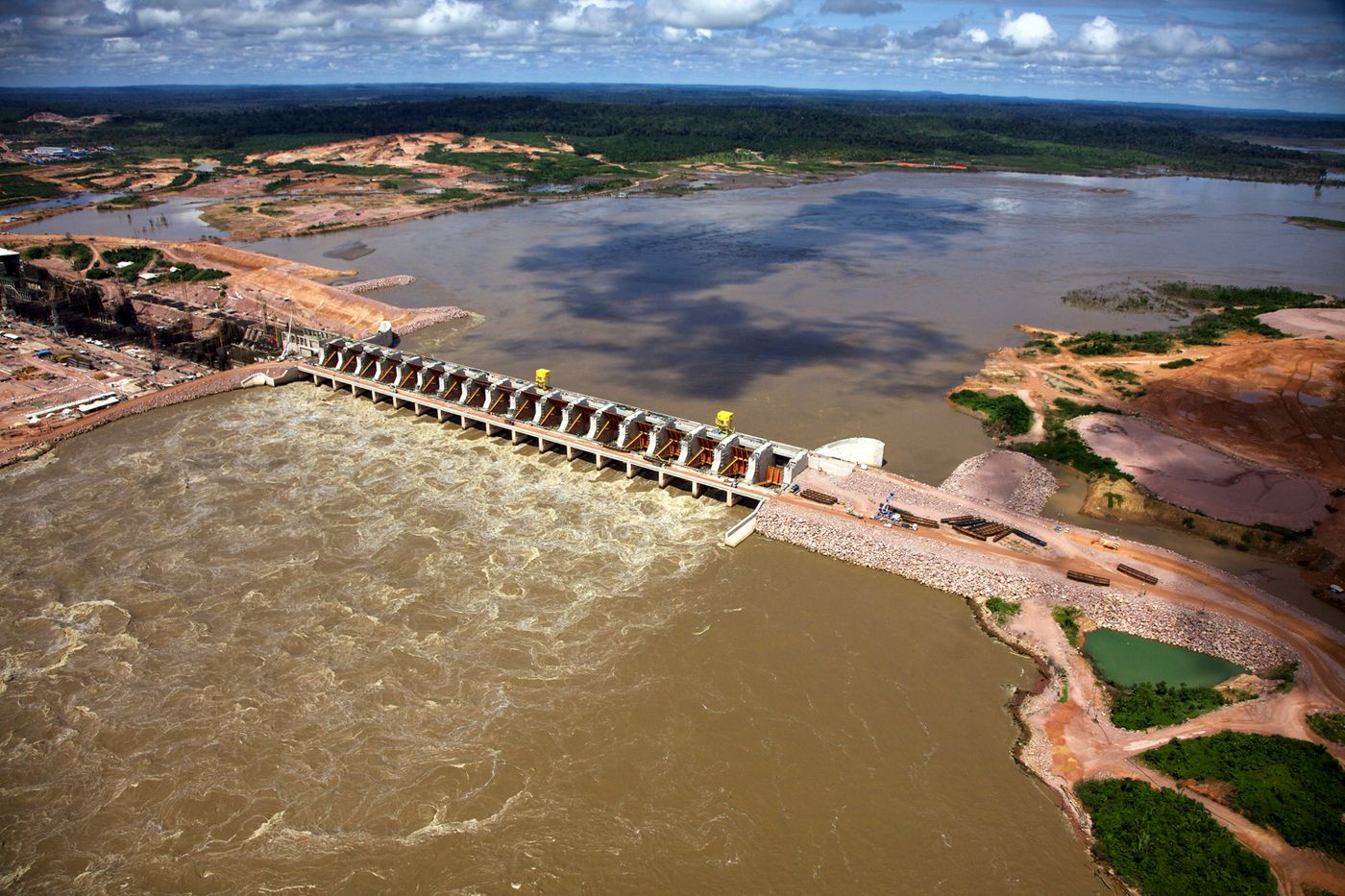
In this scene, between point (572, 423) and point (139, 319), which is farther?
point (139, 319)

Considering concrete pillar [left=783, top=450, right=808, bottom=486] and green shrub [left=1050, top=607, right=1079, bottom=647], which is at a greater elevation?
concrete pillar [left=783, top=450, right=808, bottom=486]

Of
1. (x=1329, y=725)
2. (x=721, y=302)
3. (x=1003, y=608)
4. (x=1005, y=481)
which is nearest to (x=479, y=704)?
(x=1003, y=608)

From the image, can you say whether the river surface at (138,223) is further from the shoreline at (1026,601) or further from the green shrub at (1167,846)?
the green shrub at (1167,846)

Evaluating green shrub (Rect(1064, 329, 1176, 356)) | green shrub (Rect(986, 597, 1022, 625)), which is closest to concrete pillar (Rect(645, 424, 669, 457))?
green shrub (Rect(986, 597, 1022, 625))

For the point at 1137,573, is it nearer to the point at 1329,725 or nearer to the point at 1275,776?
the point at 1329,725

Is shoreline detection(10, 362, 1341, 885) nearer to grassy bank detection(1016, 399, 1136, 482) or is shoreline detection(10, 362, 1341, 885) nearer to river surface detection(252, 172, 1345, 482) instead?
grassy bank detection(1016, 399, 1136, 482)

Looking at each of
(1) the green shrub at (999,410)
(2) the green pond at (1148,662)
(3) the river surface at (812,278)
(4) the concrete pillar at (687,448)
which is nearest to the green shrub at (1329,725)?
(2) the green pond at (1148,662)
